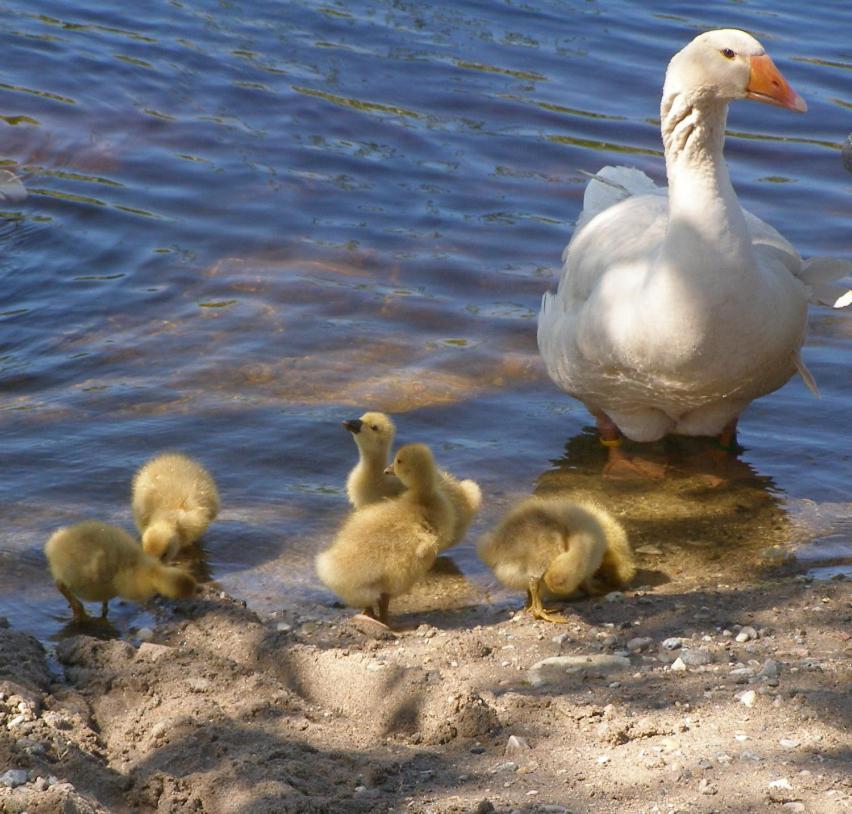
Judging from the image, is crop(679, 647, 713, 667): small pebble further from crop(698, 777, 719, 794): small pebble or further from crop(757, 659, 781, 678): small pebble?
crop(698, 777, 719, 794): small pebble

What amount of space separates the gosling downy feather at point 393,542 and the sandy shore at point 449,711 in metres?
0.17

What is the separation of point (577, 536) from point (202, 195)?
594 centimetres

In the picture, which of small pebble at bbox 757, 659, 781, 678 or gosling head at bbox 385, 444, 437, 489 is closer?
small pebble at bbox 757, 659, 781, 678

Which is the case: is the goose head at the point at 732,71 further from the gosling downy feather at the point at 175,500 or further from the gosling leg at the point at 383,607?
the gosling downy feather at the point at 175,500

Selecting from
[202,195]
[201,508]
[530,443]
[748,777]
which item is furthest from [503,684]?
[202,195]

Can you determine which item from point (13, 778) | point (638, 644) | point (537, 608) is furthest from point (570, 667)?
point (13, 778)

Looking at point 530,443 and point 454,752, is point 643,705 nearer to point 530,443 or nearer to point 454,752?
point 454,752

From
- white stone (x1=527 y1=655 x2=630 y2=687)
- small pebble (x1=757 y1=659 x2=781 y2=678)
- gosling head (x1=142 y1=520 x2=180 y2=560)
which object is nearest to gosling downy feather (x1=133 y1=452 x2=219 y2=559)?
gosling head (x1=142 y1=520 x2=180 y2=560)

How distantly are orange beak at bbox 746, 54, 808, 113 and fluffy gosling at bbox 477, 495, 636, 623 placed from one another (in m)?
2.07

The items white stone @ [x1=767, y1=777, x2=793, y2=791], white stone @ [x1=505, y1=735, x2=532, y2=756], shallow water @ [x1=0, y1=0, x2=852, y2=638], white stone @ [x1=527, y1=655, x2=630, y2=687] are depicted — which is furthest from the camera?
shallow water @ [x1=0, y1=0, x2=852, y2=638]

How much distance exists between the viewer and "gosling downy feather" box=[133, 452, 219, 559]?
19.6 ft

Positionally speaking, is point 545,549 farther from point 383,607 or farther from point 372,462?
point 372,462

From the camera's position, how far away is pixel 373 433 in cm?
609

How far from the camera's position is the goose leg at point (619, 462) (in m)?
7.16
